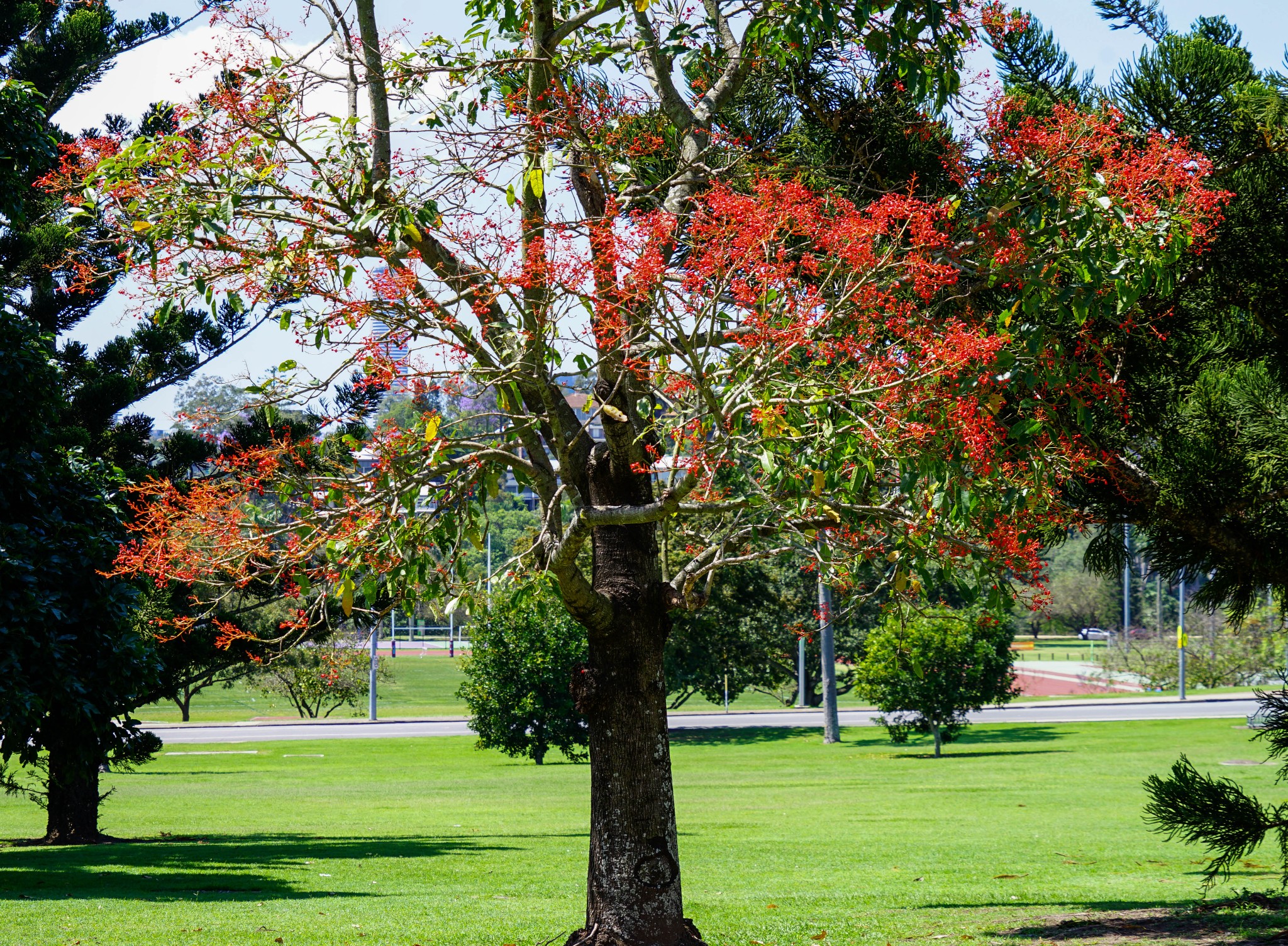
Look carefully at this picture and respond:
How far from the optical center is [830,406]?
5.70 metres

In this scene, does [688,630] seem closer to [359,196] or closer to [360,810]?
[360,810]

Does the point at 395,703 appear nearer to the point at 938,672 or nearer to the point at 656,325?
the point at 938,672

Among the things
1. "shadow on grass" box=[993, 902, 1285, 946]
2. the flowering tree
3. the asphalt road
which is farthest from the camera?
the asphalt road

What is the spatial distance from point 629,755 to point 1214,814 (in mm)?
3391

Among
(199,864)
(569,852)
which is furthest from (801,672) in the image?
(199,864)

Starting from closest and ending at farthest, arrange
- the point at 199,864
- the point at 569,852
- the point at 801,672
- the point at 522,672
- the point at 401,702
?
the point at 199,864 < the point at 569,852 < the point at 522,672 < the point at 801,672 < the point at 401,702

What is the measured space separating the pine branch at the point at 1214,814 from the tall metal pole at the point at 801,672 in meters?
33.2

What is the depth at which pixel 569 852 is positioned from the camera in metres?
15.0

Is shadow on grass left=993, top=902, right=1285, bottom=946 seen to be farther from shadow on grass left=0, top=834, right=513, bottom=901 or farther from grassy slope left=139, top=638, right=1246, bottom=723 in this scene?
grassy slope left=139, top=638, right=1246, bottom=723

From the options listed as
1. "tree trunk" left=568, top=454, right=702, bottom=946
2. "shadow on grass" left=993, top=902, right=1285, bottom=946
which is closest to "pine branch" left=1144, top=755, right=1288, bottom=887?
"shadow on grass" left=993, top=902, right=1285, bottom=946

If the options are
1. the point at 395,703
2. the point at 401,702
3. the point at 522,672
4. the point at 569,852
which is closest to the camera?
the point at 569,852

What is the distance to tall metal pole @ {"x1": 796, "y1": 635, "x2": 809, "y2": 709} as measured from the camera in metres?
42.8

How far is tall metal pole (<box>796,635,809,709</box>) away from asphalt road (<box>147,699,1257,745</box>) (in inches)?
50.4

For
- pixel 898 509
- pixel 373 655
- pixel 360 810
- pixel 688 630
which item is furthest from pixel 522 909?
pixel 373 655
